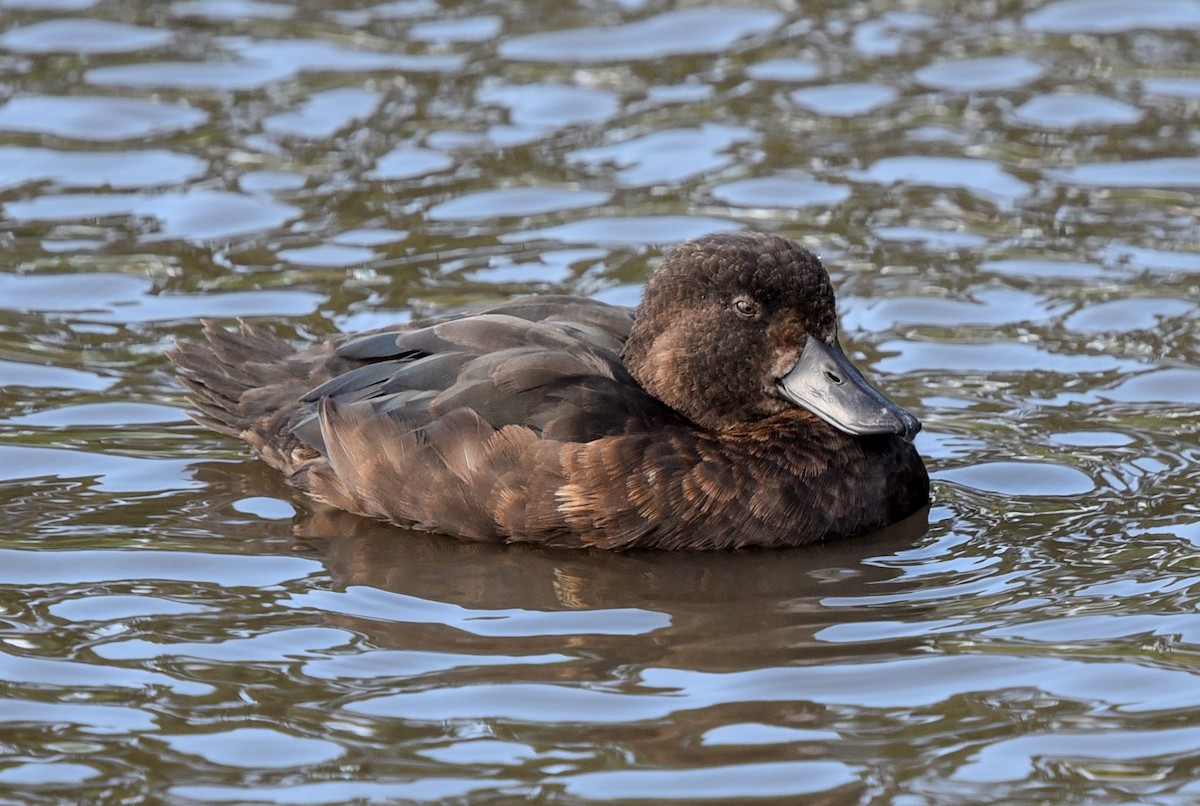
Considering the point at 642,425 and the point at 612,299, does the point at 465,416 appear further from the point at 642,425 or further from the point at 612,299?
the point at 612,299

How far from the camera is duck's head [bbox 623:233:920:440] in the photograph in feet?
21.8

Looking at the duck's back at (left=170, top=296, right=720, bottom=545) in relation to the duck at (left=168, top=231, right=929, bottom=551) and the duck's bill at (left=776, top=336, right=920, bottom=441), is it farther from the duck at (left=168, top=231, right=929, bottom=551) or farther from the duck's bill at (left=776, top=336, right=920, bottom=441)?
the duck's bill at (left=776, top=336, right=920, bottom=441)

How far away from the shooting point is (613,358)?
6.83 metres

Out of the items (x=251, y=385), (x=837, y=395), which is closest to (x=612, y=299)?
(x=251, y=385)

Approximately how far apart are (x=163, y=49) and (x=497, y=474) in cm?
615

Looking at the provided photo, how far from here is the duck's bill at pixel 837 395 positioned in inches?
259

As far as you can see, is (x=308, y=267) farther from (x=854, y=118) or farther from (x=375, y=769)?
(x=375, y=769)

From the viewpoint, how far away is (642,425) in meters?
6.55

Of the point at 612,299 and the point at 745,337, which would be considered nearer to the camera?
the point at 745,337

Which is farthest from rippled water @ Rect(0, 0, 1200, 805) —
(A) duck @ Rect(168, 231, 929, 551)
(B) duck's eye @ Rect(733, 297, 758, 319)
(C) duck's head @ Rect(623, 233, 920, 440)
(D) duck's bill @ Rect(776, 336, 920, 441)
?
(B) duck's eye @ Rect(733, 297, 758, 319)

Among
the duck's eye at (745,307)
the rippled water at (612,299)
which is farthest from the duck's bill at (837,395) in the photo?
the rippled water at (612,299)

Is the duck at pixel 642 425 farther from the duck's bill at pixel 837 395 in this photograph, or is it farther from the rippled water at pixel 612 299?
the rippled water at pixel 612 299

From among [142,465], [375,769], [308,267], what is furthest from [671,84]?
[375,769]

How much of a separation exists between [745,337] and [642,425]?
1.65 ft
